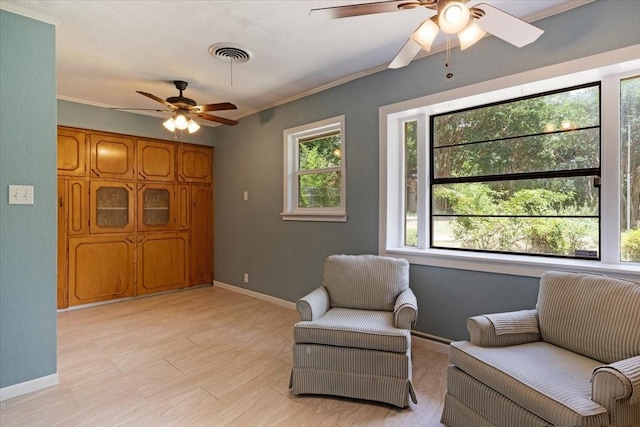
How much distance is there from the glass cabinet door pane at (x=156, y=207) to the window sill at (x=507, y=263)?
3.37 m

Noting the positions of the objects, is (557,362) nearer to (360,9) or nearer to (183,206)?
(360,9)

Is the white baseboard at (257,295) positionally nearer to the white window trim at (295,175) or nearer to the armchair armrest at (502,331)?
the white window trim at (295,175)

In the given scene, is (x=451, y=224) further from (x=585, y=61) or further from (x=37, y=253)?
(x=37, y=253)

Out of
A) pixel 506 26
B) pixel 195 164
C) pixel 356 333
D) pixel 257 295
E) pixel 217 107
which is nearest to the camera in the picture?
pixel 506 26

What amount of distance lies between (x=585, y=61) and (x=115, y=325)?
180 inches

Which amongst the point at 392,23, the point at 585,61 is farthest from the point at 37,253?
the point at 585,61

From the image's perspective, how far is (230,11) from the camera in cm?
227

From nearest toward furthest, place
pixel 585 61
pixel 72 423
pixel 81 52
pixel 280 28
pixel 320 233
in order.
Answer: pixel 72 423 < pixel 585 61 < pixel 280 28 < pixel 81 52 < pixel 320 233

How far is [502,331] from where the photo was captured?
5.99 feet

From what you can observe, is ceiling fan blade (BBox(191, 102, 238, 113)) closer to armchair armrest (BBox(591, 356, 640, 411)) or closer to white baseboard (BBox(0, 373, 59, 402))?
white baseboard (BBox(0, 373, 59, 402))

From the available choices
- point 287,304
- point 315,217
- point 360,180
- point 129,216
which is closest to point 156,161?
point 129,216

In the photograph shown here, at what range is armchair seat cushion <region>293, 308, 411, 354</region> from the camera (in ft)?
6.59

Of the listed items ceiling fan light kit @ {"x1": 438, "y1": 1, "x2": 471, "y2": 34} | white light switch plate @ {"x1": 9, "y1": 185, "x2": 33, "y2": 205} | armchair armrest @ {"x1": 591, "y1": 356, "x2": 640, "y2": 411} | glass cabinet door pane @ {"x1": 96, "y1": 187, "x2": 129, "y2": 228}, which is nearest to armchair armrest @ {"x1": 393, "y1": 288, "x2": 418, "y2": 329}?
armchair armrest @ {"x1": 591, "y1": 356, "x2": 640, "y2": 411}

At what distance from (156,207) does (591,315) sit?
4.91 metres
